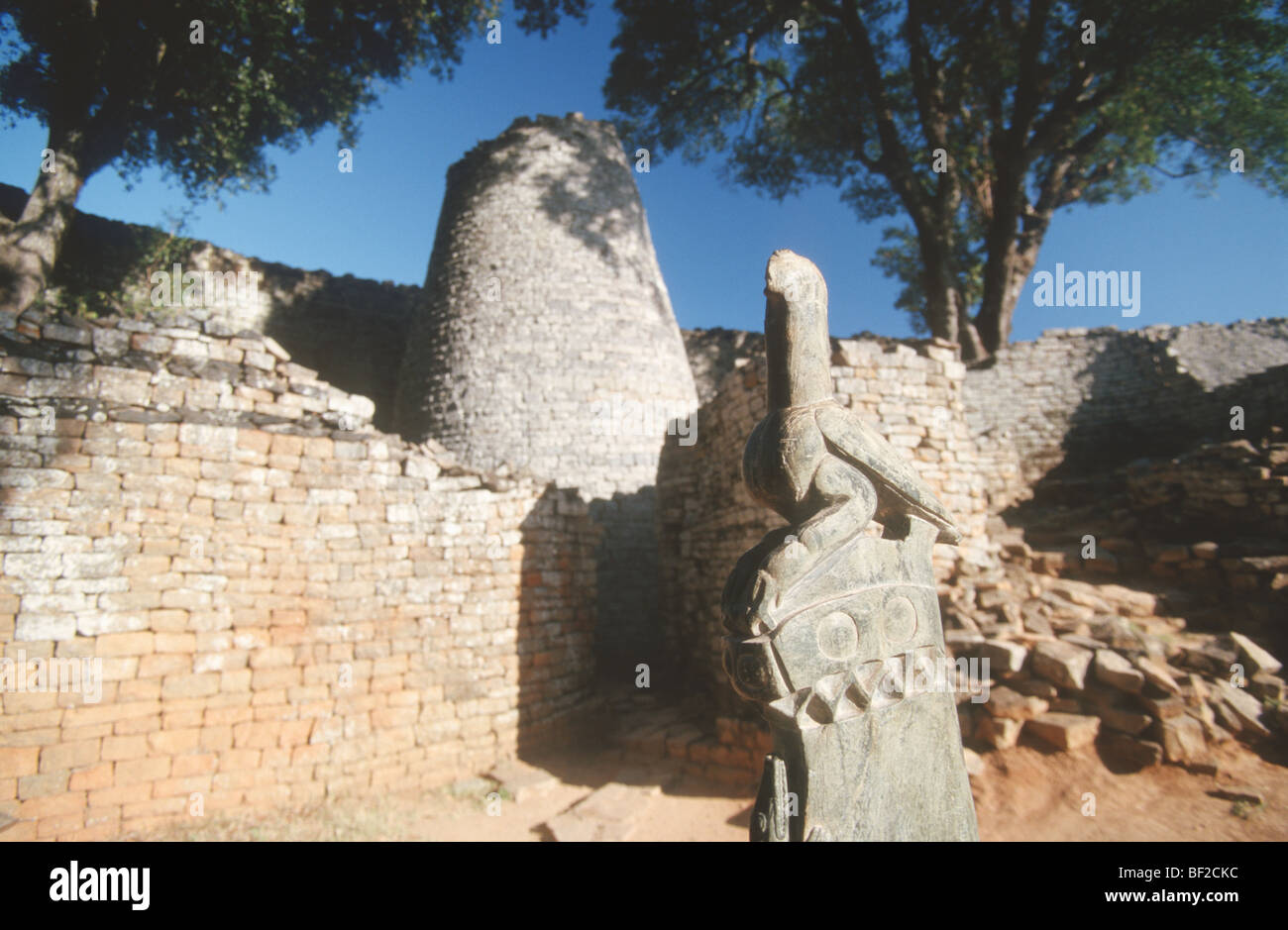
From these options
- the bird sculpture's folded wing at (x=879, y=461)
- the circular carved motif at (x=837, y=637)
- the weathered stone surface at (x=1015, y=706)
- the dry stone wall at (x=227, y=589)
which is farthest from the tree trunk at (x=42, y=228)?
the weathered stone surface at (x=1015, y=706)

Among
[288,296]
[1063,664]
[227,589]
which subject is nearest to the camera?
[1063,664]

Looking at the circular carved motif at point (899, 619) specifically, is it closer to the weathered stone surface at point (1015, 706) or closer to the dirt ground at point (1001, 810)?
the dirt ground at point (1001, 810)

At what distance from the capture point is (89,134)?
33.1ft

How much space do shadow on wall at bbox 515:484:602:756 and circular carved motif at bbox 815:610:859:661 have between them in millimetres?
4782

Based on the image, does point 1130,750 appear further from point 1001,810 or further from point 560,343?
point 560,343

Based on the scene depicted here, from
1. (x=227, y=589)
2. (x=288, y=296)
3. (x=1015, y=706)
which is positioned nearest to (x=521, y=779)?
(x=227, y=589)

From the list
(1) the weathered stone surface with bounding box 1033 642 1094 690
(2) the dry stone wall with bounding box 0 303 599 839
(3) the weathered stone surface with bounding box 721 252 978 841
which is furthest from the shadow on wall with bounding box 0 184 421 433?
(1) the weathered stone surface with bounding box 1033 642 1094 690

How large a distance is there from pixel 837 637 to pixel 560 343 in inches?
373

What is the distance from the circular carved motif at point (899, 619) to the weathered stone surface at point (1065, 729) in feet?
10.3

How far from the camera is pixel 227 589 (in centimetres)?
517

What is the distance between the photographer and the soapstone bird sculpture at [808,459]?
2.55 meters

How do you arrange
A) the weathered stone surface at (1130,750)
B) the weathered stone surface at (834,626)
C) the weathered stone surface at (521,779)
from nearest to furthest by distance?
the weathered stone surface at (834,626) < the weathered stone surface at (1130,750) < the weathered stone surface at (521,779)

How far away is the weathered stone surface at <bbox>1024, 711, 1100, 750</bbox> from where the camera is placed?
4.59 metres
